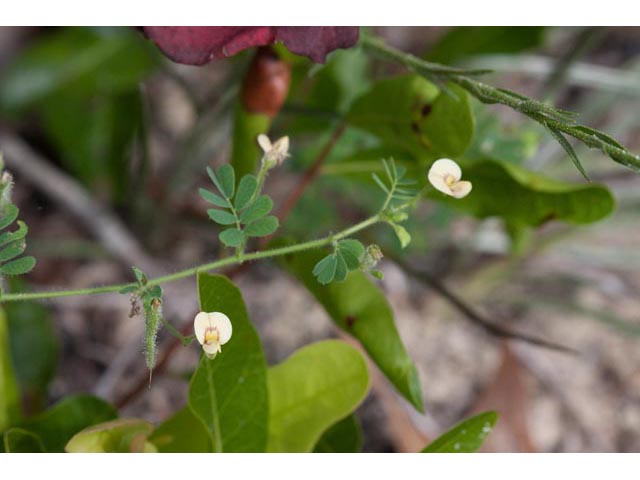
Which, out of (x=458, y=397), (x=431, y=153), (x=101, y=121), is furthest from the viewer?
(x=101, y=121)

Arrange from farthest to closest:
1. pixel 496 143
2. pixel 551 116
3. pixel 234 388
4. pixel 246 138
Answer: pixel 496 143 < pixel 246 138 < pixel 234 388 < pixel 551 116

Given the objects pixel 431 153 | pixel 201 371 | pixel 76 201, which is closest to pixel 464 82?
pixel 431 153

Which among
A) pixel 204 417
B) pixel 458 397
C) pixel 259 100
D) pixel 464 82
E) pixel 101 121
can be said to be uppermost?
pixel 464 82

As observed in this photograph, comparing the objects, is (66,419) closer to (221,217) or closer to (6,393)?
(6,393)

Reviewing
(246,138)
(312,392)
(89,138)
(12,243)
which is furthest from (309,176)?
(89,138)

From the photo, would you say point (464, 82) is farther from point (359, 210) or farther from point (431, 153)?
point (359, 210)

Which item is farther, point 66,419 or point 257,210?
point 66,419

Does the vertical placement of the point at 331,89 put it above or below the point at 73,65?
above

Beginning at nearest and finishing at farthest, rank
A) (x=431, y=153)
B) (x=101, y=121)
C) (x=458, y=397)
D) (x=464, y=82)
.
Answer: (x=464, y=82) < (x=431, y=153) < (x=458, y=397) < (x=101, y=121)
